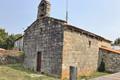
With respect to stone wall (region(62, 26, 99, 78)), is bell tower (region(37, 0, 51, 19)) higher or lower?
higher

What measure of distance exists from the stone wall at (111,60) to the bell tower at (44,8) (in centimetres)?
789

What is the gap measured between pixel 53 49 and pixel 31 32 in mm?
4620

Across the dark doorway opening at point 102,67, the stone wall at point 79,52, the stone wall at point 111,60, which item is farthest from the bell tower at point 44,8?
the dark doorway opening at point 102,67

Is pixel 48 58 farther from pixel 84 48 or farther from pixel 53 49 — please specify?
pixel 84 48

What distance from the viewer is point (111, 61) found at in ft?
76.7

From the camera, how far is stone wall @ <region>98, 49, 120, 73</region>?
2290 cm

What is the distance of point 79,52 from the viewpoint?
20.4 meters

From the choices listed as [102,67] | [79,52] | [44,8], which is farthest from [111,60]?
[44,8]

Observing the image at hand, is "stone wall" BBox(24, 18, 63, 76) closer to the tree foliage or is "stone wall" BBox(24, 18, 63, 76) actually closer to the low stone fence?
the low stone fence

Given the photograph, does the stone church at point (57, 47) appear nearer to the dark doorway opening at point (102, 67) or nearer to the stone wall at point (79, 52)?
the stone wall at point (79, 52)

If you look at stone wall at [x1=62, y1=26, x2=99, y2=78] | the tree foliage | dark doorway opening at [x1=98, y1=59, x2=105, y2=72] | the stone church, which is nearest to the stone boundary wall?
the stone church

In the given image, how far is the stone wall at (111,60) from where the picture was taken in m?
22.9

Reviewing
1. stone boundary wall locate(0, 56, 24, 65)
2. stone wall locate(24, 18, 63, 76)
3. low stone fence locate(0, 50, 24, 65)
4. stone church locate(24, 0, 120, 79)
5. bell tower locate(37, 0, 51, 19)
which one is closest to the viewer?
stone church locate(24, 0, 120, 79)

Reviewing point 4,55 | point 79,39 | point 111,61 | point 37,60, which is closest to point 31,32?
point 37,60
